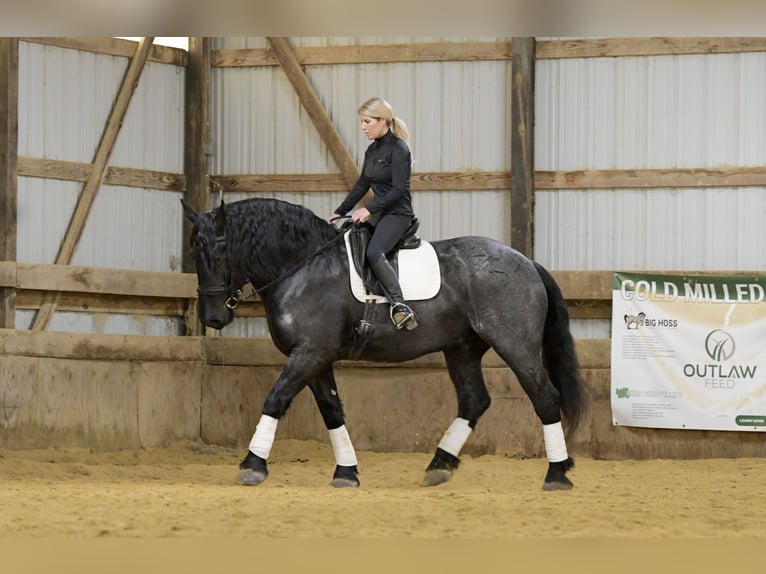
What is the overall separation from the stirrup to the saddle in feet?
0.61

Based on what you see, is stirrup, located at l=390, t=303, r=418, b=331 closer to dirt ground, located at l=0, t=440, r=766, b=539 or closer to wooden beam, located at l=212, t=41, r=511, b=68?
dirt ground, located at l=0, t=440, r=766, b=539

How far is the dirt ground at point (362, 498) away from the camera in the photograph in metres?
4.23

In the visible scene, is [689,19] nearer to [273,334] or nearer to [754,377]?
[273,334]

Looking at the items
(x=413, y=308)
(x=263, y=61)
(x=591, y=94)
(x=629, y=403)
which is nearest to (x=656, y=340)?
(x=629, y=403)

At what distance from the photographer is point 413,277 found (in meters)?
6.80

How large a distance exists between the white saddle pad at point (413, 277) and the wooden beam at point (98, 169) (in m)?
3.33

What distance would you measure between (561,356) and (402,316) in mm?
1195

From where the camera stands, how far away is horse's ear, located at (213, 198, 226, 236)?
21.9ft

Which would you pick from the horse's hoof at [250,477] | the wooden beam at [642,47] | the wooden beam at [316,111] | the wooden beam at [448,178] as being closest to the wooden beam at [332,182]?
the wooden beam at [448,178]

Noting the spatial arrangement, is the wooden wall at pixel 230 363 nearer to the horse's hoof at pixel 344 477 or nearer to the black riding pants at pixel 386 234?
the horse's hoof at pixel 344 477

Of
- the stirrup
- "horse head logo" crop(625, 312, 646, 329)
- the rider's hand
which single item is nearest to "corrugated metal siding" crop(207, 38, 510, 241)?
"horse head logo" crop(625, 312, 646, 329)

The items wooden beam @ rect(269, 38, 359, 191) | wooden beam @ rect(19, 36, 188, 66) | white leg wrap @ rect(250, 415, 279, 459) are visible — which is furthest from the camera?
wooden beam @ rect(269, 38, 359, 191)

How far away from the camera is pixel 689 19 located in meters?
1.04

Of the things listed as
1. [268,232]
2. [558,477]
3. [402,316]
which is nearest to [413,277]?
[402,316]
